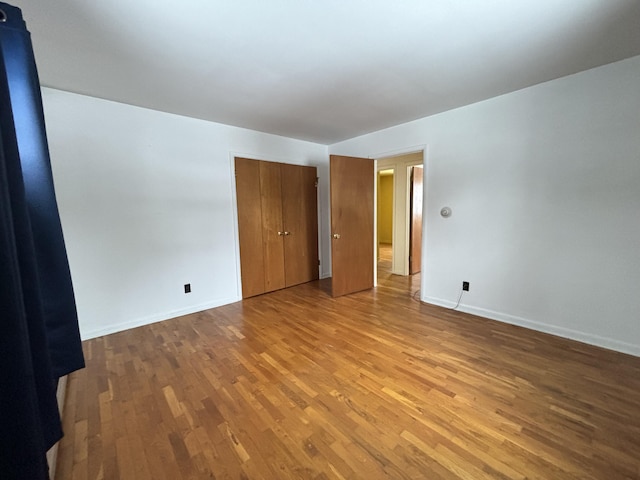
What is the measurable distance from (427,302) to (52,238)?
11.5ft

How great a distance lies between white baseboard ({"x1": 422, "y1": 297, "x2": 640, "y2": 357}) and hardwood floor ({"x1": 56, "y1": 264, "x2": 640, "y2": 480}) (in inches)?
4.4

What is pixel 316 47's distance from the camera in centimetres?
174

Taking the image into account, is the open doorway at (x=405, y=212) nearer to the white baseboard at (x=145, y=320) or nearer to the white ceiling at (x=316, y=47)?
the white ceiling at (x=316, y=47)

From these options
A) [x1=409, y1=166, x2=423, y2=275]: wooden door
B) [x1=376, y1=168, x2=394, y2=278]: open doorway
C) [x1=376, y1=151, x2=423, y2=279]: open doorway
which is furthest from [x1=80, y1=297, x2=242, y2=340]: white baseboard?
[x1=376, y1=168, x2=394, y2=278]: open doorway

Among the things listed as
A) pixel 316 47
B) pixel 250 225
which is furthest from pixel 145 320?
pixel 316 47

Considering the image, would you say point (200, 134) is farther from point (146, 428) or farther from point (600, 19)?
point (600, 19)

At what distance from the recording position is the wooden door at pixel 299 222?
4.06 m

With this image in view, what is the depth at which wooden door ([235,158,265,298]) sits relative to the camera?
3.54m

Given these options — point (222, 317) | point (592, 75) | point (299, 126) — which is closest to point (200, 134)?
point (299, 126)

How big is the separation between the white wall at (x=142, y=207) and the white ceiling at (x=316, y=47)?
300 millimetres

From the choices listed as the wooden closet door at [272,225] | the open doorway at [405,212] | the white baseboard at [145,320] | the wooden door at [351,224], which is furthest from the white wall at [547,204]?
the white baseboard at [145,320]

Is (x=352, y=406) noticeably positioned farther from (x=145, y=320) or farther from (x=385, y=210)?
(x=385, y=210)

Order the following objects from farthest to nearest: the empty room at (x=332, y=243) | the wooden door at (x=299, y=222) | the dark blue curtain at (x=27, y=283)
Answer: the wooden door at (x=299, y=222) < the empty room at (x=332, y=243) < the dark blue curtain at (x=27, y=283)

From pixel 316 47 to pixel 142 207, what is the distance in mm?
2374
